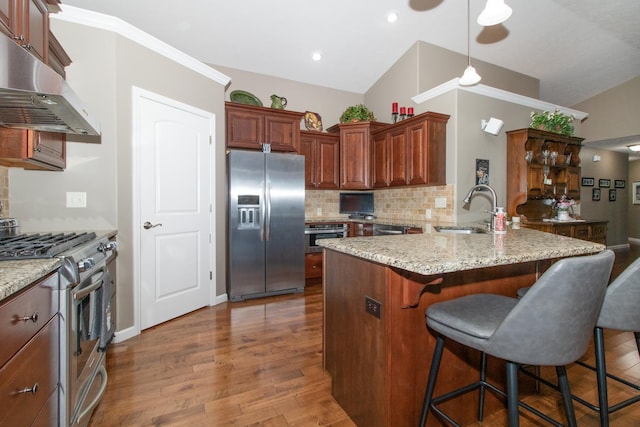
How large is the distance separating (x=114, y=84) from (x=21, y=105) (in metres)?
1.23

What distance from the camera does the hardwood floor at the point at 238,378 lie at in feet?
5.30

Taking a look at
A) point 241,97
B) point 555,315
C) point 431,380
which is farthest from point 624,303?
point 241,97

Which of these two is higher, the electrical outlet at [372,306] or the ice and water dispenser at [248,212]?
the ice and water dispenser at [248,212]

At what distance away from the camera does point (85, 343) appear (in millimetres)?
1509

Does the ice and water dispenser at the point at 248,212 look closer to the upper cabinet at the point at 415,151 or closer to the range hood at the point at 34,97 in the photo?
the range hood at the point at 34,97

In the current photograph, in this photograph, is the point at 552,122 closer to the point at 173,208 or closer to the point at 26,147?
the point at 173,208

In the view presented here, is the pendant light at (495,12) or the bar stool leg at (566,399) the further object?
the pendant light at (495,12)

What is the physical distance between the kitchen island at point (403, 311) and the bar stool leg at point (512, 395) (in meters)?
0.35

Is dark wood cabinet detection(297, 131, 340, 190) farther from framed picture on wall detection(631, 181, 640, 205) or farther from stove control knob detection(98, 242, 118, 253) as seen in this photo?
framed picture on wall detection(631, 181, 640, 205)

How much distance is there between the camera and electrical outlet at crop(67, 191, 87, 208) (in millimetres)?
2340

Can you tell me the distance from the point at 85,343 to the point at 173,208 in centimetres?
159

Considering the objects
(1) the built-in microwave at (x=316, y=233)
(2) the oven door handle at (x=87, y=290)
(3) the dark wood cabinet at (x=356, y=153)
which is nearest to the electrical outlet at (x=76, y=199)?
(2) the oven door handle at (x=87, y=290)

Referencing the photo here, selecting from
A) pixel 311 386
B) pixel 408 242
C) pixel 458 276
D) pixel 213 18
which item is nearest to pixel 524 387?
pixel 458 276

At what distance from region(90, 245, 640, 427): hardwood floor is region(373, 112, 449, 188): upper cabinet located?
2.18 meters
